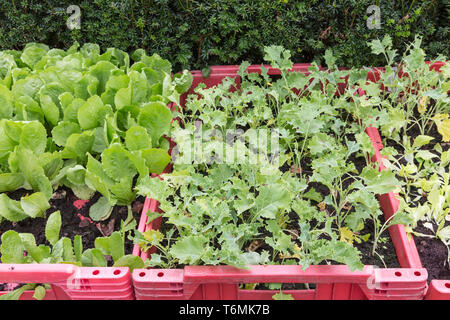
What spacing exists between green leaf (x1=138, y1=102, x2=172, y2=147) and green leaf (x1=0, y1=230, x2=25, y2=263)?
572 mm

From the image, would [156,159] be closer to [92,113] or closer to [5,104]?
[92,113]

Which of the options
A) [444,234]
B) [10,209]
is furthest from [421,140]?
[10,209]

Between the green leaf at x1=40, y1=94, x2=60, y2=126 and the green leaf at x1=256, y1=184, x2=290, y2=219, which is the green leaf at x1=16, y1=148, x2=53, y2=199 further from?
the green leaf at x1=256, y1=184, x2=290, y2=219

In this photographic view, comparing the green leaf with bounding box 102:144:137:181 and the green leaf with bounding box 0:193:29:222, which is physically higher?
the green leaf with bounding box 102:144:137:181

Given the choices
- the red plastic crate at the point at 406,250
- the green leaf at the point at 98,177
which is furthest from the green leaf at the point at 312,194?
the green leaf at the point at 98,177

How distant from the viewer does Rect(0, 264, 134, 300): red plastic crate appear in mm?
1301

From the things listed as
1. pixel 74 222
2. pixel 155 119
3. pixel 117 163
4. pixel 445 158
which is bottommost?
pixel 74 222

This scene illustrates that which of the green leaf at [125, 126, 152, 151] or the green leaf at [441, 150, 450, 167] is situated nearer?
the green leaf at [125, 126, 152, 151]

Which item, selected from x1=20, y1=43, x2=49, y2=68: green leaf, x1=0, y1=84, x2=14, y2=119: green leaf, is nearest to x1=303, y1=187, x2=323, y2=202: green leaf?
x1=0, y1=84, x2=14, y2=119: green leaf

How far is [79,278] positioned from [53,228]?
0.89ft

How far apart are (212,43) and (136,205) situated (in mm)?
941

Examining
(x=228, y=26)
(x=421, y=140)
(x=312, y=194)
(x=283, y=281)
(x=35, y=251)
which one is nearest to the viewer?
(x=283, y=281)

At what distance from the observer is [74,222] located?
5.40 ft

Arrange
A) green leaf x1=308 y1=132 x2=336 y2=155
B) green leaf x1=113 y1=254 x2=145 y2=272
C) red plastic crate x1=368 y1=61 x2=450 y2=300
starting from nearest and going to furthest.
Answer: red plastic crate x1=368 y1=61 x2=450 y2=300
green leaf x1=113 y1=254 x2=145 y2=272
green leaf x1=308 y1=132 x2=336 y2=155
